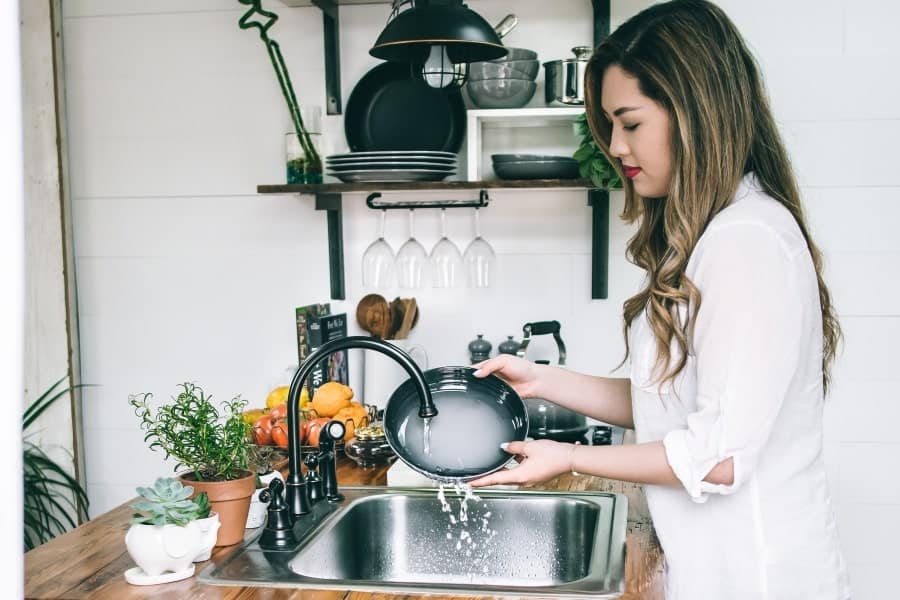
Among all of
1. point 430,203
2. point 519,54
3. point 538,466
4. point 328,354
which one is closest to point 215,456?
point 328,354

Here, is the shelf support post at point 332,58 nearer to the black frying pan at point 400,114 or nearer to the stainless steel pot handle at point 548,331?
the black frying pan at point 400,114

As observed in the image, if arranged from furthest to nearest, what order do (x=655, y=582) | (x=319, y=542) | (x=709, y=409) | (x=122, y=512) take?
A: (x=122, y=512) → (x=319, y=542) → (x=655, y=582) → (x=709, y=409)

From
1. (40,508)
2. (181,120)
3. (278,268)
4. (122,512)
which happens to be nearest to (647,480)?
(122,512)

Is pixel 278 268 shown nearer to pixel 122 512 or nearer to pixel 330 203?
pixel 330 203

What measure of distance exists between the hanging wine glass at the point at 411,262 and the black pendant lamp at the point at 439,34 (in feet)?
2.30

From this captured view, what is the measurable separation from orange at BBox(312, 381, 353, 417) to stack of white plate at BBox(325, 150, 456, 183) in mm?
570

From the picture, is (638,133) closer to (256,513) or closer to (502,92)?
(256,513)

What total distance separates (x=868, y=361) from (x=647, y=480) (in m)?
1.44

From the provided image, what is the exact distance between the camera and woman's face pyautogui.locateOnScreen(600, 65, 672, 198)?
1.28 metres

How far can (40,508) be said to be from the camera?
269 centimetres

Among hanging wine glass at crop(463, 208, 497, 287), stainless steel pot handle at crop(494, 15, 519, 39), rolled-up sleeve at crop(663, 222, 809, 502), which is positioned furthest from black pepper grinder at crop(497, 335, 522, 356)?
rolled-up sleeve at crop(663, 222, 809, 502)

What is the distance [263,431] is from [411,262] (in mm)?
653

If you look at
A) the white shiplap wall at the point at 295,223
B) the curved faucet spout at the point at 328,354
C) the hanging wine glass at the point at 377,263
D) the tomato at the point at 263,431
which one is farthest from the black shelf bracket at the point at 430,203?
the curved faucet spout at the point at 328,354

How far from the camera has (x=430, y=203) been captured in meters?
2.53
